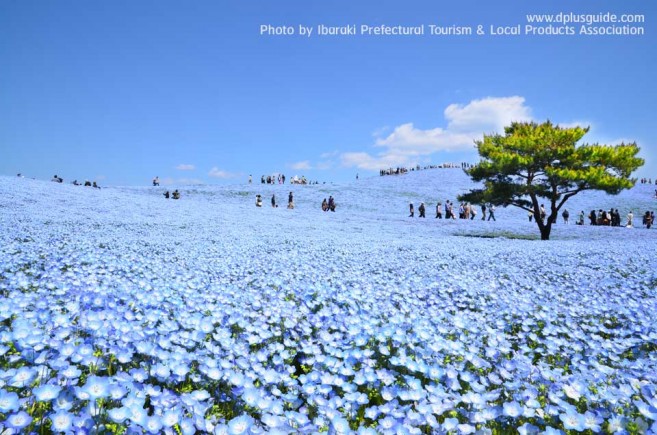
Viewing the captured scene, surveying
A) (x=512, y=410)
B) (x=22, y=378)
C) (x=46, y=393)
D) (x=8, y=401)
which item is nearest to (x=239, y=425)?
(x=46, y=393)

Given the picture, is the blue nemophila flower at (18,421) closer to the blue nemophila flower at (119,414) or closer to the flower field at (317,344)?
the flower field at (317,344)

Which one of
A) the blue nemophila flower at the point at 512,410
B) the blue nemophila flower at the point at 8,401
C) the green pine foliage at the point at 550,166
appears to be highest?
the green pine foliage at the point at 550,166

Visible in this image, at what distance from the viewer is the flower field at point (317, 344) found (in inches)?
86.0

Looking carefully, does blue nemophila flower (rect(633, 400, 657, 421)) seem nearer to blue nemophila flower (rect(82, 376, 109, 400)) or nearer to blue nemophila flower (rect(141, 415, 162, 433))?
blue nemophila flower (rect(141, 415, 162, 433))

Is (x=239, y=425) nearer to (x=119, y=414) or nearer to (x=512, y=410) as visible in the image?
(x=119, y=414)

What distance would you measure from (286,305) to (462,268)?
511 cm

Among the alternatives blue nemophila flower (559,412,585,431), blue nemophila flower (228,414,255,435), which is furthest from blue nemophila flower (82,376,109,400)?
blue nemophila flower (559,412,585,431)

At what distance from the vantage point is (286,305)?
14.9ft

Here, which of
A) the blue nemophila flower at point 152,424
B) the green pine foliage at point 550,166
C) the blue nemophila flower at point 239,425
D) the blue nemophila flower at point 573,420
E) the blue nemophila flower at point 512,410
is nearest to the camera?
the blue nemophila flower at point 152,424

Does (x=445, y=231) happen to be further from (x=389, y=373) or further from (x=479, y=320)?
(x=389, y=373)

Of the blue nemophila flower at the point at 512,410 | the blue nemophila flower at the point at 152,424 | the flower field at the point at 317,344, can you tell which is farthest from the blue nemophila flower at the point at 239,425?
the blue nemophila flower at the point at 512,410

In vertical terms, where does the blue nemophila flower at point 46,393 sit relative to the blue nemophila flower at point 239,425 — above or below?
above

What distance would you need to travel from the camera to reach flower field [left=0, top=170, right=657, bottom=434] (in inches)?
86.0

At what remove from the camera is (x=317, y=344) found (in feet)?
11.8
